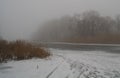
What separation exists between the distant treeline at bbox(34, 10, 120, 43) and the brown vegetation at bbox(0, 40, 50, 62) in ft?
160

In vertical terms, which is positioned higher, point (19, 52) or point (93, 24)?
point (93, 24)

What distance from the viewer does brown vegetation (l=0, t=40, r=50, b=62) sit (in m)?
13.8

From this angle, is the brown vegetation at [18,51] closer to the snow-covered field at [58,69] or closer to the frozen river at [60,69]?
the frozen river at [60,69]

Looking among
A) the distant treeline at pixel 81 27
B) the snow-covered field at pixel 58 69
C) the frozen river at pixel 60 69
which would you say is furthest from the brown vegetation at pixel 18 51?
the distant treeline at pixel 81 27

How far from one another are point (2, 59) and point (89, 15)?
68565mm

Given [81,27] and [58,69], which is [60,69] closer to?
[58,69]

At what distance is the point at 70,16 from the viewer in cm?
8894

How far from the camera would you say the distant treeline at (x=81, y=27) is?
2906 inches

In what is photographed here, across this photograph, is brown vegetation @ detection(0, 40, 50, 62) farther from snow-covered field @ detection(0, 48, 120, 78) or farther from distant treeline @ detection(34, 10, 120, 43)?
distant treeline @ detection(34, 10, 120, 43)

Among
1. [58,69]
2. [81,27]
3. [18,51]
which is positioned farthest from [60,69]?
[81,27]

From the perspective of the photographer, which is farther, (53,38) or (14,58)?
(53,38)

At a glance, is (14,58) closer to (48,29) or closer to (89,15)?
(89,15)

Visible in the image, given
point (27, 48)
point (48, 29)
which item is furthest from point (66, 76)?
point (48, 29)

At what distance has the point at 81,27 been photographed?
78375 millimetres
